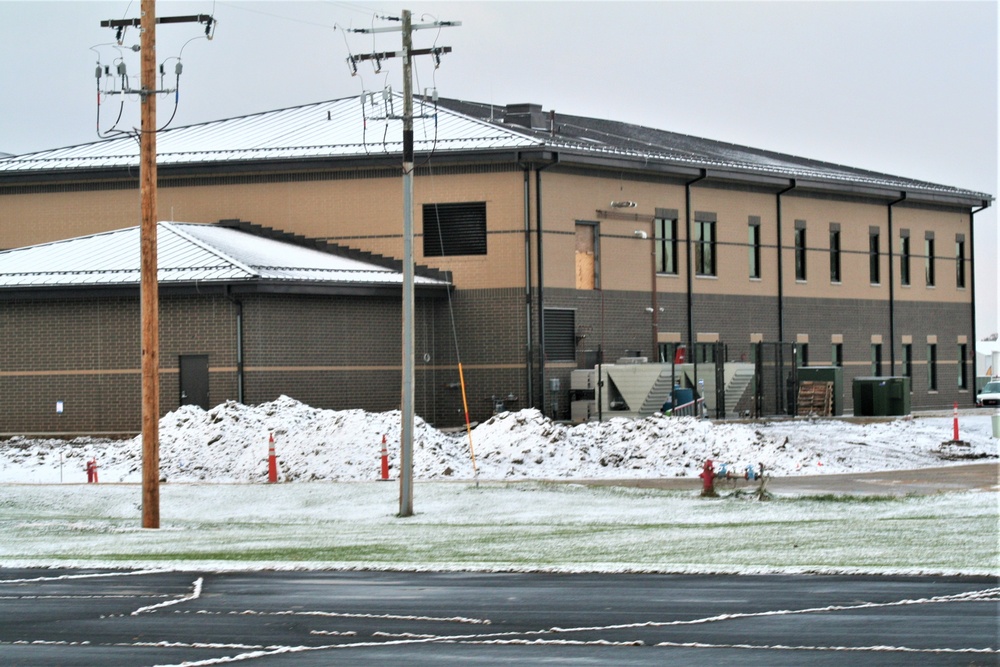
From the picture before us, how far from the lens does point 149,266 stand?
23281 mm

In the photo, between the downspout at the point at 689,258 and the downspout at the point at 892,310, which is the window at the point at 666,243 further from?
the downspout at the point at 892,310

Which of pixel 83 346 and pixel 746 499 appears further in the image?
pixel 83 346

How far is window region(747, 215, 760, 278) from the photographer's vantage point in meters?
49.8

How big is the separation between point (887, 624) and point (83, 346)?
30.7 metres

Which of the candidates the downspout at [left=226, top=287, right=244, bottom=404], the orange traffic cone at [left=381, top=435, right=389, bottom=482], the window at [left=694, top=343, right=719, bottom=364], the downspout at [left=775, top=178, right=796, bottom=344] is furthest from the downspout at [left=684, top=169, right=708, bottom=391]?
the orange traffic cone at [left=381, top=435, right=389, bottom=482]

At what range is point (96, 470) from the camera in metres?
32.4

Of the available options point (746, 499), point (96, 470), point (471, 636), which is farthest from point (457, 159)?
point (471, 636)

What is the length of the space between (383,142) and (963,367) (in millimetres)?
31438

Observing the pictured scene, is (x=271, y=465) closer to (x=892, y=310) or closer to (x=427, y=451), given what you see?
(x=427, y=451)

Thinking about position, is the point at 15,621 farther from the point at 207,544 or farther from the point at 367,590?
the point at 207,544

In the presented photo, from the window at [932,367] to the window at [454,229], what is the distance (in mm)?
23579

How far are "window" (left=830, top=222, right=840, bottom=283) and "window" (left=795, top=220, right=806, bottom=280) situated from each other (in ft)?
5.55

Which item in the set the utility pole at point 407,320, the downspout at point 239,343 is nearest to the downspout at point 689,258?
the downspout at point 239,343

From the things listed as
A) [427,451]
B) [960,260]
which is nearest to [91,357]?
[427,451]
